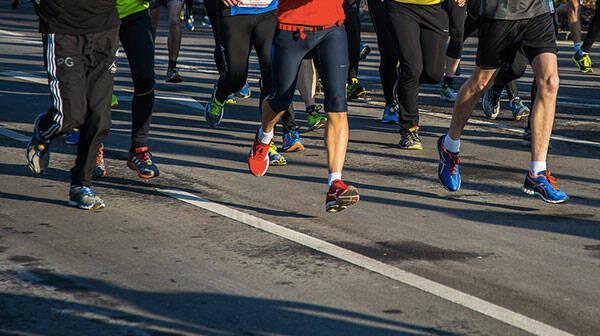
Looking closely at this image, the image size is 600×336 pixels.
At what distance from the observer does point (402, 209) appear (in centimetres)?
799

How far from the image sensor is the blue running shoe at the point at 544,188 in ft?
26.6

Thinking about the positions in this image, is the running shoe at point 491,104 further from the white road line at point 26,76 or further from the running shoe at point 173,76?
the white road line at point 26,76

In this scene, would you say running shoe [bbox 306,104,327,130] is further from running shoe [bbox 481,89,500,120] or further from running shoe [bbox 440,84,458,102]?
running shoe [bbox 440,84,458,102]

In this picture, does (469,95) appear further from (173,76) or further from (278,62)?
(173,76)

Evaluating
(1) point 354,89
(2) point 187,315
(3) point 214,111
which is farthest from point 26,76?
(2) point 187,315

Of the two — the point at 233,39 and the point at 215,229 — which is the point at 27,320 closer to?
the point at 215,229

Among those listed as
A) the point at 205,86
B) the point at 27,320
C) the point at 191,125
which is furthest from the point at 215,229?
the point at 205,86

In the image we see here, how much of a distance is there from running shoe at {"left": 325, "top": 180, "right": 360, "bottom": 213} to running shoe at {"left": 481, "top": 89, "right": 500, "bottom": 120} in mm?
5130

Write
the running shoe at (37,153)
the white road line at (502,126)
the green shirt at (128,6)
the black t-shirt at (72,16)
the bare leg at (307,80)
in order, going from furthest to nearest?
1. the white road line at (502,126)
2. the bare leg at (307,80)
3. the green shirt at (128,6)
4. the running shoe at (37,153)
5. the black t-shirt at (72,16)

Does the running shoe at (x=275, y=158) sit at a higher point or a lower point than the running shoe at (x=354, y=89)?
lower

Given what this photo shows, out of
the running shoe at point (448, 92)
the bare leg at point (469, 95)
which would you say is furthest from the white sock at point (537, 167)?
the running shoe at point (448, 92)

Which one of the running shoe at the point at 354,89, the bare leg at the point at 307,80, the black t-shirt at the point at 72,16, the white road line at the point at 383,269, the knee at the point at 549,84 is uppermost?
the black t-shirt at the point at 72,16

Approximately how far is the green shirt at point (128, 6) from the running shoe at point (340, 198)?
2093 millimetres

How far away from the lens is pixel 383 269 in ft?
20.9
